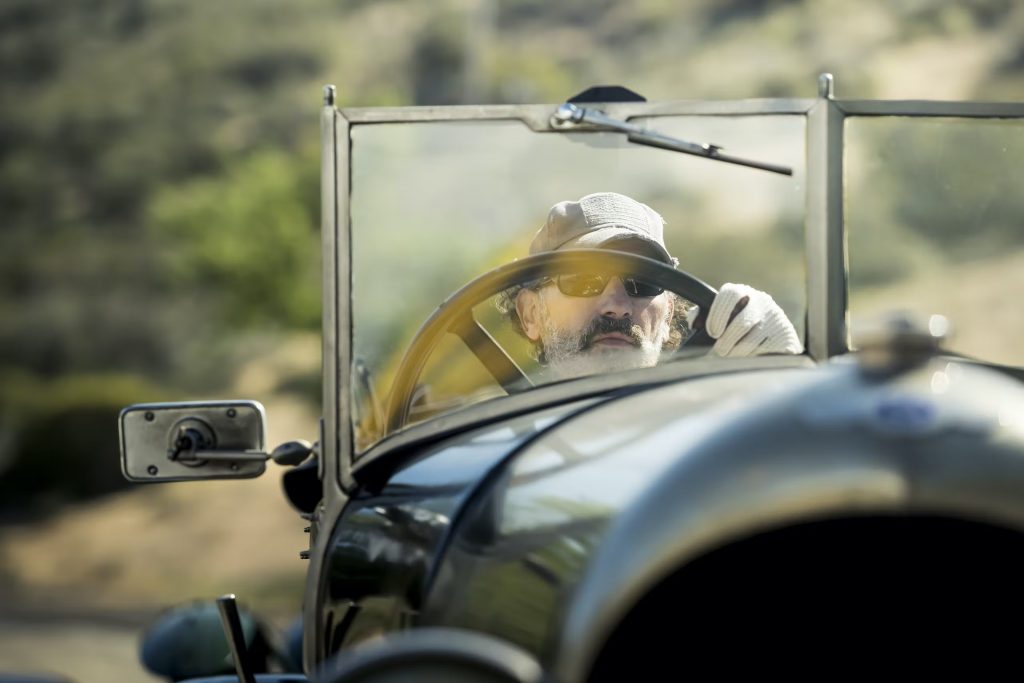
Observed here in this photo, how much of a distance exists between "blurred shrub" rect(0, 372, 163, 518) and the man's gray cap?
83.1 ft

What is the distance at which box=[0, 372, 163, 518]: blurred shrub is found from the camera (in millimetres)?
29219

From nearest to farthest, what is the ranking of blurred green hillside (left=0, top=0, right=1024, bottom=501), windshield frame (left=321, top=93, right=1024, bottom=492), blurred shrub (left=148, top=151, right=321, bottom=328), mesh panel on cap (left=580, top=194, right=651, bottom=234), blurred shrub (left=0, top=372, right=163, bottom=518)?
windshield frame (left=321, top=93, right=1024, bottom=492) → mesh panel on cap (left=580, top=194, right=651, bottom=234) → blurred shrub (left=0, top=372, right=163, bottom=518) → blurred shrub (left=148, top=151, right=321, bottom=328) → blurred green hillside (left=0, top=0, right=1024, bottom=501)

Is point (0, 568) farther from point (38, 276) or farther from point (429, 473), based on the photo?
point (429, 473)

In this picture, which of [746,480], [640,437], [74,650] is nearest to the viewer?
[746,480]

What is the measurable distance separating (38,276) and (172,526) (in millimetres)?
17887

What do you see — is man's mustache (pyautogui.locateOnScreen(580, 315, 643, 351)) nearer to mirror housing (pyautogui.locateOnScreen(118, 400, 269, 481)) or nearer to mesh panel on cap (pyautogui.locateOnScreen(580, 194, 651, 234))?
mesh panel on cap (pyautogui.locateOnScreen(580, 194, 651, 234))

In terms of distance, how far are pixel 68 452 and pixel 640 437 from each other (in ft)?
92.9

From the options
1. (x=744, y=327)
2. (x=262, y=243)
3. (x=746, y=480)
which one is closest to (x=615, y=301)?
(x=744, y=327)

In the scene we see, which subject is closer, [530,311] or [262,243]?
[530,311]

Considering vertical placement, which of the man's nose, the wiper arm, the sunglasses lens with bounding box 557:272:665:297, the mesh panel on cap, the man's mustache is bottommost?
the man's mustache

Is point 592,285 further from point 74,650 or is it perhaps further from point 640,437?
point 74,650

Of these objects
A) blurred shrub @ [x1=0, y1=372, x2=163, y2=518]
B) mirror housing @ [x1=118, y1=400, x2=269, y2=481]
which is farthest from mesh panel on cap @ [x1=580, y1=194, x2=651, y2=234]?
blurred shrub @ [x1=0, y1=372, x2=163, y2=518]

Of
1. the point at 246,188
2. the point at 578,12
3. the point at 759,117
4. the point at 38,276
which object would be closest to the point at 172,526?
the point at 246,188

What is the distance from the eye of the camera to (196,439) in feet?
11.6
